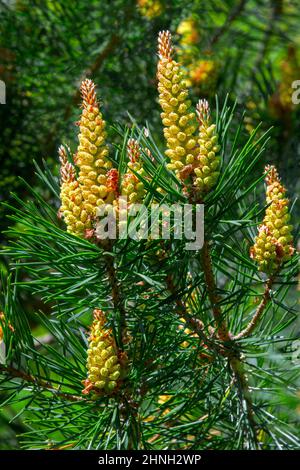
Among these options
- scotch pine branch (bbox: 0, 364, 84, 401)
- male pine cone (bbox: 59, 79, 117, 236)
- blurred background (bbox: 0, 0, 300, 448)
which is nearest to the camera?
male pine cone (bbox: 59, 79, 117, 236)

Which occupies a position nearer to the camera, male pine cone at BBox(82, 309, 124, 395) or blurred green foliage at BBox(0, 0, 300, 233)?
male pine cone at BBox(82, 309, 124, 395)

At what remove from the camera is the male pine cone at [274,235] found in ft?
1.74

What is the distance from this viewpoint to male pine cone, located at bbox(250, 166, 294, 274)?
0.53 m

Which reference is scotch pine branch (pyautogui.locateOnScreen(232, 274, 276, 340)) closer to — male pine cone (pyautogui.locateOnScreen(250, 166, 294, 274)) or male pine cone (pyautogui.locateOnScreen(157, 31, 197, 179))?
male pine cone (pyautogui.locateOnScreen(250, 166, 294, 274))

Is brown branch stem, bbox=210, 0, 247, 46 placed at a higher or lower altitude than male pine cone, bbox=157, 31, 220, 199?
higher

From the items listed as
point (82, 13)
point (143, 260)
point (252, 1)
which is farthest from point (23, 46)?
point (143, 260)

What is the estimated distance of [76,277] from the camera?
0.50 meters

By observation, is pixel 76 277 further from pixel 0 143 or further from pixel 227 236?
pixel 0 143

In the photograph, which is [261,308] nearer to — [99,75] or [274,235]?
[274,235]

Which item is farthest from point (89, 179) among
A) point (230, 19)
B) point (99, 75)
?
point (230, 19)

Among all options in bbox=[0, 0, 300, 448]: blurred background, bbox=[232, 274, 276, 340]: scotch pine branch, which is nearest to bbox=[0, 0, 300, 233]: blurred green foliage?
bbox=[0, 0, 300, 448]: blurred background

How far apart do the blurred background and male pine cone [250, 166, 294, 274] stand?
0.34m

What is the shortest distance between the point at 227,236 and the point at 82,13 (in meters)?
0.54

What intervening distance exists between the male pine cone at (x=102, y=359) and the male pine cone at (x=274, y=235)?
0.12m
